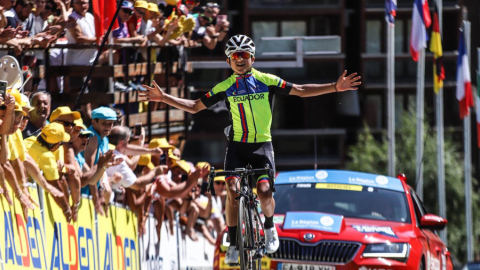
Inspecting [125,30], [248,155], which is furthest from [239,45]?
[125,30]

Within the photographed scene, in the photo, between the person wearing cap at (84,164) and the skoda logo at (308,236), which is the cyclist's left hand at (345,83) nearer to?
the skoda logo at (308,236)

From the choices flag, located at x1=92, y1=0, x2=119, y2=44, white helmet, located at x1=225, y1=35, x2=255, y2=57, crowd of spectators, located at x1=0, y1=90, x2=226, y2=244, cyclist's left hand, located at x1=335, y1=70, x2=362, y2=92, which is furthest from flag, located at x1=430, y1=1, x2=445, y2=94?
white helmet, located at x1=225, y1=35, x2=255, y2=57

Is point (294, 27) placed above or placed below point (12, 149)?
below

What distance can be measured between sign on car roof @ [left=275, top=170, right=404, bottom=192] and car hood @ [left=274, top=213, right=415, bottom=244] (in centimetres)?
97

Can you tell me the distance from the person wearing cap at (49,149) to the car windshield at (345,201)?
3046mm

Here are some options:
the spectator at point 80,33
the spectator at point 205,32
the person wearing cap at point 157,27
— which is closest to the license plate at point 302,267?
the spectator at point 80,33

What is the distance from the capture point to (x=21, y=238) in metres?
10.1

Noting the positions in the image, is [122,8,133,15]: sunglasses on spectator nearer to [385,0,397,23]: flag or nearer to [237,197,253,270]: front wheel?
[237,197,253,270]: front wheel

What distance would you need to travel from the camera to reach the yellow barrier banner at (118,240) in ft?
41.1

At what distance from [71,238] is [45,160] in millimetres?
1056

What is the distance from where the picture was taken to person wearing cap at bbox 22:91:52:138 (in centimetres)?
1159

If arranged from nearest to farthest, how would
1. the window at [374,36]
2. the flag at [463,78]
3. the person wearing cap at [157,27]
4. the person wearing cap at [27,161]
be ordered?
the person wearing cap at [27,161], the person wearing cap at [157,27], the flag at [463,78], the window at [374,36]

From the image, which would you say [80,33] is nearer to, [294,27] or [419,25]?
[419,25]

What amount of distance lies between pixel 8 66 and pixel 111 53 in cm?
485
